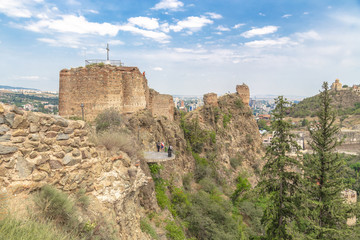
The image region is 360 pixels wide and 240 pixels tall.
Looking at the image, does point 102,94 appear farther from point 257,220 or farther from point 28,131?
point 257,220

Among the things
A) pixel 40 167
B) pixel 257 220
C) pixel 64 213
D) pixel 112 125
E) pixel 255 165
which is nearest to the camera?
pixel 64 213

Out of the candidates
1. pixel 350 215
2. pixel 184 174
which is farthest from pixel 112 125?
pixel 350 215

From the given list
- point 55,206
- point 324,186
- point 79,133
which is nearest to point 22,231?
point 55,206

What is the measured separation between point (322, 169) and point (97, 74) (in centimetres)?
1205

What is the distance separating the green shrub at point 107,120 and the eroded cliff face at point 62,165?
4.73 m

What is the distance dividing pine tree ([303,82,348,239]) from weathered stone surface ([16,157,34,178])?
9.73m

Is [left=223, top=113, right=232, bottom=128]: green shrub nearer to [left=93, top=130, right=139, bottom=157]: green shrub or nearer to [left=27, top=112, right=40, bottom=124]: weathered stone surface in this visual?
[left=93, top=130, right=139, bottom=157]: green shrub

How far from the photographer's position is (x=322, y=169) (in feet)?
32.8

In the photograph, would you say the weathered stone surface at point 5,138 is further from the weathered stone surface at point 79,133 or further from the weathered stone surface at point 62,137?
the weathered stone surface at point 79,133

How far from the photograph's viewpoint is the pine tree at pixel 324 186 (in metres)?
9.09

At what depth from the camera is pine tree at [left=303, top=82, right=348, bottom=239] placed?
358 inches

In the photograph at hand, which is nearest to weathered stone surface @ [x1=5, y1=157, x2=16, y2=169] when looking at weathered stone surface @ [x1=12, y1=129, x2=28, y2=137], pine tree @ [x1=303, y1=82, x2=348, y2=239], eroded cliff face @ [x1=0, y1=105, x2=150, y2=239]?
eroded cliff face @ [x1=0, y1=105, x2=150, y2=239]

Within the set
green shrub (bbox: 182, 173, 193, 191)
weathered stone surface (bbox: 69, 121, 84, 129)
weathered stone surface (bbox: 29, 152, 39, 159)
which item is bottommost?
green shrub (bbox: 182, 173, 193, 191)

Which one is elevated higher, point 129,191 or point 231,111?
point 231,111
